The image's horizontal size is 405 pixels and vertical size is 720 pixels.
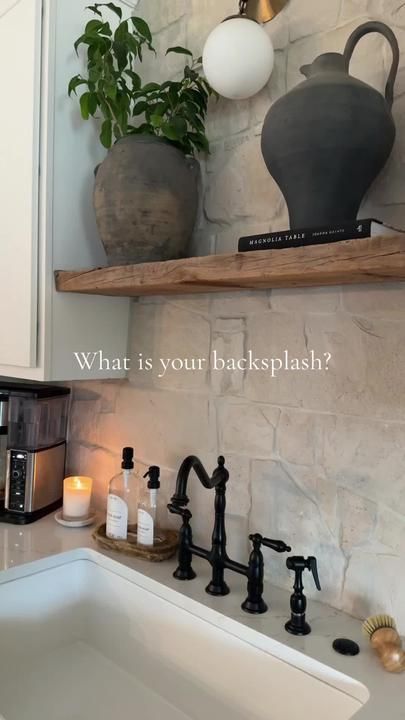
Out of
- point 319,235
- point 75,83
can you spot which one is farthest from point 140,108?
point 319,235

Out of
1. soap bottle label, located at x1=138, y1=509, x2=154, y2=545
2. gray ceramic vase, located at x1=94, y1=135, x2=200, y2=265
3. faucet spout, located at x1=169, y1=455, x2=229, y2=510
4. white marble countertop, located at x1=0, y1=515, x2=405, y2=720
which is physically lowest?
white marble countertop, located at x1=0, y1=515, x2=405, y2=720

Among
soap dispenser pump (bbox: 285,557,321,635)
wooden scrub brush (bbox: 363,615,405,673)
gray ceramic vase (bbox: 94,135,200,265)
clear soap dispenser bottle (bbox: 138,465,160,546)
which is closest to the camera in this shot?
wooden scrub brush (bbox: 363,615,405,673)

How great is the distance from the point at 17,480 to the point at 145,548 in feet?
1.48

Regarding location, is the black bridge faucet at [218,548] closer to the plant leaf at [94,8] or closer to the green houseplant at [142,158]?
the green houseplant at [142,158]

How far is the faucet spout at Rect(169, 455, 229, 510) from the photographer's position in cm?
103

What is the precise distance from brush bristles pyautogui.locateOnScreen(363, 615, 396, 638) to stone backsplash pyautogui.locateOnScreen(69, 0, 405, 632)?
4 centimetres

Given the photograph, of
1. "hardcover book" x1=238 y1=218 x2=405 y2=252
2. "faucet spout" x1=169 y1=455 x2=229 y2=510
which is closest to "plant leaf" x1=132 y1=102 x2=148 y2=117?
"hardcover book" x1=238 y1=218 x2=405 y2=252

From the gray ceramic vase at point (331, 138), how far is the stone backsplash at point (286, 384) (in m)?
0.09

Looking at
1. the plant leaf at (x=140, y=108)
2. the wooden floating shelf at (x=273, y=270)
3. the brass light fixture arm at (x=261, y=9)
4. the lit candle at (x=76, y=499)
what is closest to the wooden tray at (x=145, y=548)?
the lit candle at (x=76, y=499)

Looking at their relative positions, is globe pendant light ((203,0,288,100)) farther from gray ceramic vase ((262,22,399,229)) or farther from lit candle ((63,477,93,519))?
lit candle ((63,477,93,519))

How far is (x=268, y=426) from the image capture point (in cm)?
112

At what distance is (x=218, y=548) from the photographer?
109 cm

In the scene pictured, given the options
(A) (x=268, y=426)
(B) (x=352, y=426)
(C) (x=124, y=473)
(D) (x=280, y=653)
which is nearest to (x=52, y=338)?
(C) (x=124, y=473)

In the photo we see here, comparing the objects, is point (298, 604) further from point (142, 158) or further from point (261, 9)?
point (261, 9)
